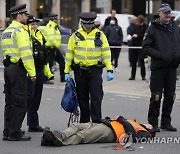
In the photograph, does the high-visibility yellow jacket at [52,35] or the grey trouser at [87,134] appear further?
the high-visibility yellow jacket at [52,35]

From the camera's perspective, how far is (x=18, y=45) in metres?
8.66

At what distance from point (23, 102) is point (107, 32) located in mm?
11247

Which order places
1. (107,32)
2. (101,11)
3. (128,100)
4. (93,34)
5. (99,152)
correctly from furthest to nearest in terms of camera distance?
(101,11), (107,32), (128,100), (93,34), (99,152)

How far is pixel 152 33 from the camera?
31.8ft

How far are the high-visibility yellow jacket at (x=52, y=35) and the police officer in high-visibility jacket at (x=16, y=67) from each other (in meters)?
7.62

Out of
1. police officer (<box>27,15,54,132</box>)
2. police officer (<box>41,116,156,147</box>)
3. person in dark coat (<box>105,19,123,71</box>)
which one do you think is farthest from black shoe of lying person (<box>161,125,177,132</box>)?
person in dark coat (<box>105,19,123,71</box>)

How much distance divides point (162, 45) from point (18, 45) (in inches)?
91.1

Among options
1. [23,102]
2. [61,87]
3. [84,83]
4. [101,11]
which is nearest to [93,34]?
[84,83]

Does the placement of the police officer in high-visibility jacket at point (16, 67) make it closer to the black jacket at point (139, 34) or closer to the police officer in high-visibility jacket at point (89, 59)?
the police officer in high-visibility jacket at point (89, 59)

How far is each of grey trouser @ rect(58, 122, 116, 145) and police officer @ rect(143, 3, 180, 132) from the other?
1.36 metres

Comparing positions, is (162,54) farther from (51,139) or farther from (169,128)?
(51,139)

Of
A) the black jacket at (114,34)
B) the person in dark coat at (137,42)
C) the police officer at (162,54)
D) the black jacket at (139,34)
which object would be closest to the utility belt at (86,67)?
the police officer at (162,54)

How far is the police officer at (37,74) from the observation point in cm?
954

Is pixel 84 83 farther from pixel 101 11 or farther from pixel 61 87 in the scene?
pixel 101 11
